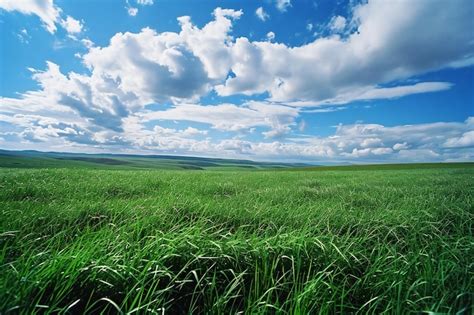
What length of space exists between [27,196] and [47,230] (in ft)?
12.9

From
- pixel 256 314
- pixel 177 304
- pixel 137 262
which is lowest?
pixel 177 304

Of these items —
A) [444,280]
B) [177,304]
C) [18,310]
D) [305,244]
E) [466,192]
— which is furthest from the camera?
[466,192]

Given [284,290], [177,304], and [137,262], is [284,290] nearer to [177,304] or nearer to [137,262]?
[177,304]

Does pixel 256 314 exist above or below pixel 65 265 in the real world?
below

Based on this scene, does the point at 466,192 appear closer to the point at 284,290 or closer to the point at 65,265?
the point at 284,290

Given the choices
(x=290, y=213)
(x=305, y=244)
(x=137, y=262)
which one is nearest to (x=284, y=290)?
(x=305, y=244)

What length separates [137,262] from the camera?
85.8 inches

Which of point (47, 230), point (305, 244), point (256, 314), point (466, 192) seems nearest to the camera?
point (256, 314)

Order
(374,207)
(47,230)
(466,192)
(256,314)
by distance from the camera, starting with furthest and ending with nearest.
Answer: (466,192), (374,207), (47,230), (256,314)

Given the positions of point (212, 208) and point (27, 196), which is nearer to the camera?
point (212, 208)

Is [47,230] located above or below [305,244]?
below

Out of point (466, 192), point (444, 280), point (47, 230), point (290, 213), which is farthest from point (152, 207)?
point (466, 192)

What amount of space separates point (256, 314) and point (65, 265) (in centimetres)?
173

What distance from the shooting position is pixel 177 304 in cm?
196
